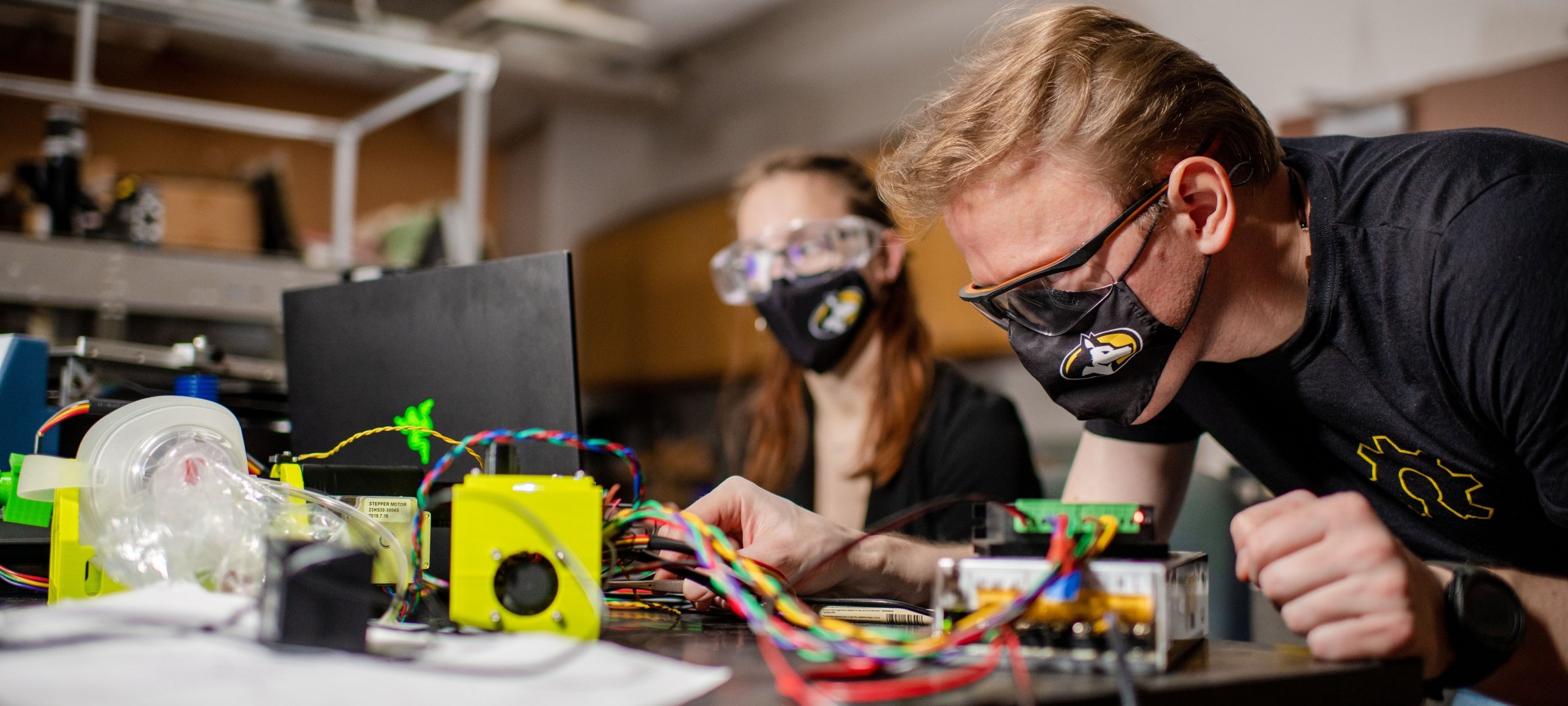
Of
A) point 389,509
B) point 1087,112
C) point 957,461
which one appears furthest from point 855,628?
point 957,461

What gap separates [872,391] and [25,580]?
121 centimetres

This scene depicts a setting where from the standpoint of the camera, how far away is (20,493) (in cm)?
84

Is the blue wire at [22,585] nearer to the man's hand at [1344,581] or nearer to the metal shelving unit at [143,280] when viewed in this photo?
the man's hand at [1344,581]

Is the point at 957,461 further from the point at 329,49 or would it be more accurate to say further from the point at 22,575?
the point at 329,49

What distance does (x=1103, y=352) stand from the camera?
3.19 feet

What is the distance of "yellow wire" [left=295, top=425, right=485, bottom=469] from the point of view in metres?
0.95

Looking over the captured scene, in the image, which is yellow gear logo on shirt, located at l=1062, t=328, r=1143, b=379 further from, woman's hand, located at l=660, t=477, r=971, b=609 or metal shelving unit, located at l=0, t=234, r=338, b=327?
metal shelving unit, located at l=0, t=234, r=338, b=327

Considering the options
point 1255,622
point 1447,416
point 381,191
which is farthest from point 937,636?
point 381,191

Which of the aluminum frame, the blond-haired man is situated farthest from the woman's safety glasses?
the aluminum frame

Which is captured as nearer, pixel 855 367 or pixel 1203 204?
pixel 1203 204

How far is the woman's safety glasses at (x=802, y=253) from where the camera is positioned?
1739 millimetres

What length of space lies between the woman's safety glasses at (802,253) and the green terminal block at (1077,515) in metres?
1.05

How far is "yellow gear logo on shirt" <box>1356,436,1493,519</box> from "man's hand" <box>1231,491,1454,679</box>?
1.15 ft

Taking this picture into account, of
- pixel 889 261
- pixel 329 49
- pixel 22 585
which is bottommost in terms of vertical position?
pixel 22 585
